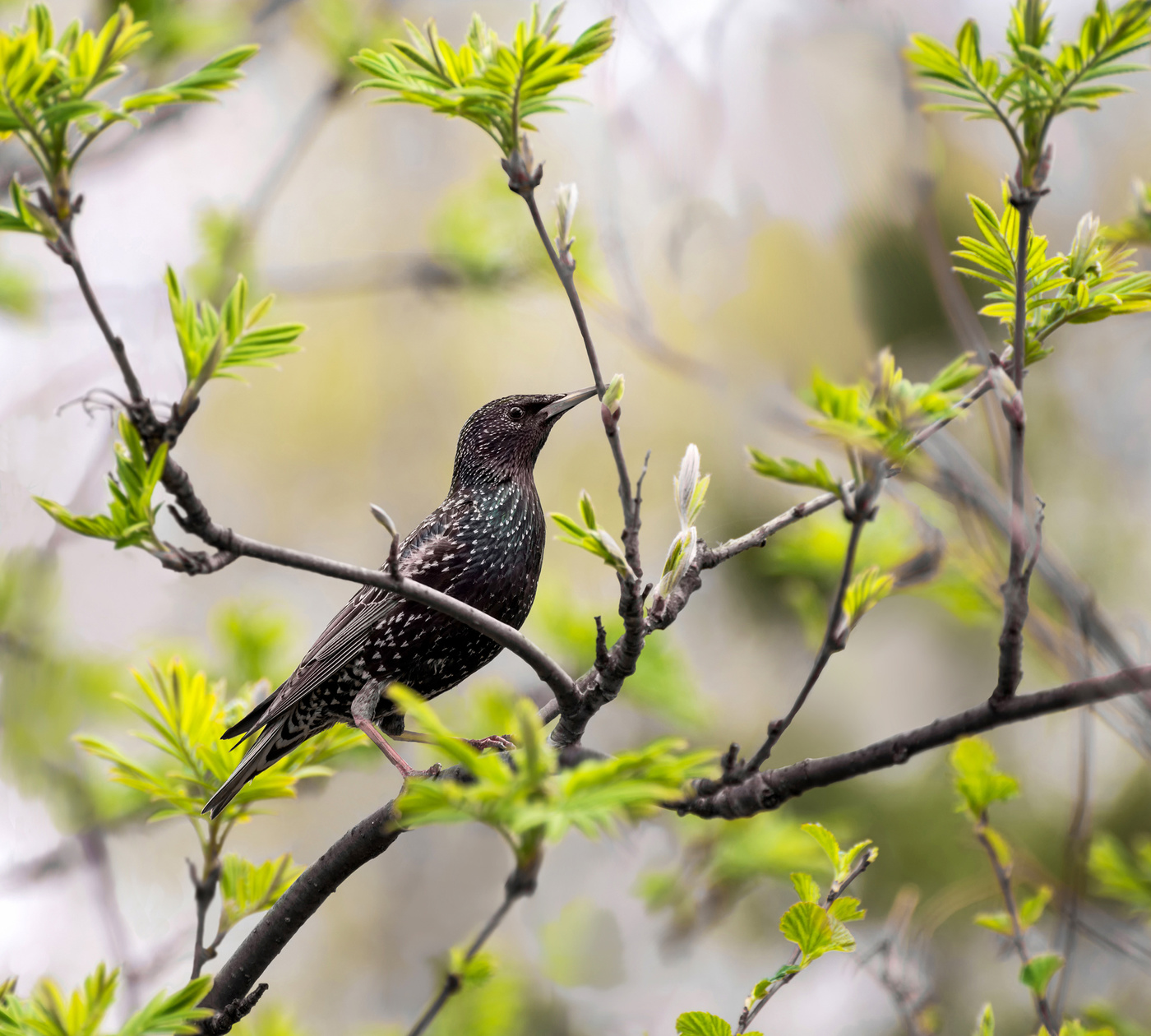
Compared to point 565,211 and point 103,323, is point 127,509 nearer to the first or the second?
point 103,323

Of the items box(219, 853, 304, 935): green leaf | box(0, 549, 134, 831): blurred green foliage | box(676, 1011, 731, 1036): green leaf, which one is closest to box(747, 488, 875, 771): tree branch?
box(676, 1011, 731, 1036): green leaf

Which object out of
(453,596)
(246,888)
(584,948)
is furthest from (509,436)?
(584,948)

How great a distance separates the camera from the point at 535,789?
1.24 m

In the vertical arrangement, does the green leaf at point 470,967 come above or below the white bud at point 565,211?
below

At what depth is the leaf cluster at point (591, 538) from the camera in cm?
155

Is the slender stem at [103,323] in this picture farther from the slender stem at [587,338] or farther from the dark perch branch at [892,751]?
the dark perch branch at [892,751]

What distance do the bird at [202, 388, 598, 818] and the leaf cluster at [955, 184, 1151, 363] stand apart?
1.46 metres

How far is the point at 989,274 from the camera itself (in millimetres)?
1658

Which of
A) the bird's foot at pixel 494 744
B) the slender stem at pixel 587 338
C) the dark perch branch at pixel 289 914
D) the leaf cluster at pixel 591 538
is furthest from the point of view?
the bird's foot at pixel 494 744

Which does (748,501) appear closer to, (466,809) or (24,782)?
(24,782)

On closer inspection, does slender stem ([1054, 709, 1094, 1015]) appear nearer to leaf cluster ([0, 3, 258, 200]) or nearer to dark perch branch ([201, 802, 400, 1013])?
dark perch branch ([201, 802, 400, 1013])

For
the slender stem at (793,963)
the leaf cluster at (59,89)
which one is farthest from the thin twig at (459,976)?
the leaf cluster at (59,89)

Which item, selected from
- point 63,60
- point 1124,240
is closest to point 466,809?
point 63,60

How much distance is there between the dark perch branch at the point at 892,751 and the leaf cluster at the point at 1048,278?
55 centimetres
